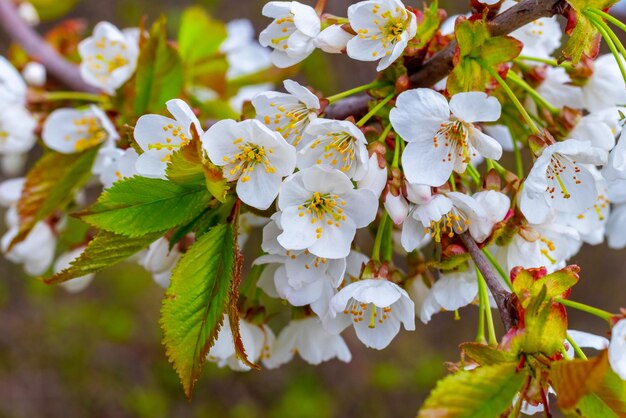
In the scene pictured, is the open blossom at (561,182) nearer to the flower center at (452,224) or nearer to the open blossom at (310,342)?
the flower center at (452,224)

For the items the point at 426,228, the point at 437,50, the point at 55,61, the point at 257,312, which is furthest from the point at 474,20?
the point at 55,61

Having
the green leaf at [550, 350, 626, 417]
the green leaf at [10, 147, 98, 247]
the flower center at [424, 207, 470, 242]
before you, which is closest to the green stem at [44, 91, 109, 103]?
the green leaf at [10, 147, 98, 247]

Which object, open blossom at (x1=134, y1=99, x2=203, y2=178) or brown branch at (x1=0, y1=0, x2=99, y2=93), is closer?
open blossom at (x1=134, y1=99, x2=203, y2=178)

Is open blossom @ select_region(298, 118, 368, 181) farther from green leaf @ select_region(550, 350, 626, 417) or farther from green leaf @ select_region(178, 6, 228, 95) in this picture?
green leaf @ select_region(178, 6, 228, 95)

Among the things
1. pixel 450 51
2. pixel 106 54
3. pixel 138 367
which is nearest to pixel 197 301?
pixel 450 51

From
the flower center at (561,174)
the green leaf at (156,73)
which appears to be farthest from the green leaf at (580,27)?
the green leaf at (156,73)

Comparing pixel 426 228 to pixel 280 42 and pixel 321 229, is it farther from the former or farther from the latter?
pixel 280 42
